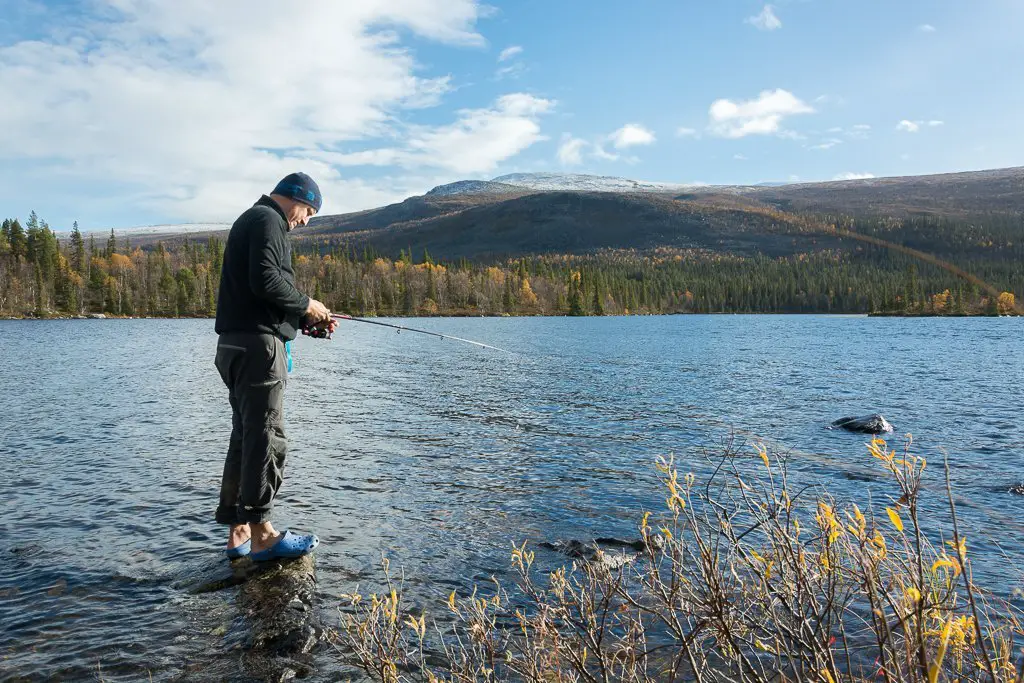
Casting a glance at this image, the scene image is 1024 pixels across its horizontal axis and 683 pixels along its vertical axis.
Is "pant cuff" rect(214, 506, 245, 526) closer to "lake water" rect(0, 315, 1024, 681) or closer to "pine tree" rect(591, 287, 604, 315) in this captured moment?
"lake water" rect(0, 315, 1024, 681)

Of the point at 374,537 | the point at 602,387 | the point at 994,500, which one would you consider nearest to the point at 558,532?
the point at 374,537

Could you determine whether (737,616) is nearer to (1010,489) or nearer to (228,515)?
(228,515)

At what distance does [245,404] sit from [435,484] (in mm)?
4502

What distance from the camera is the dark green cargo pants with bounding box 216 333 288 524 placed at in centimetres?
625

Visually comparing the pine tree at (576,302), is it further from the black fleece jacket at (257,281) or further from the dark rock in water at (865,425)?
the black fleece jacket at (257,281)

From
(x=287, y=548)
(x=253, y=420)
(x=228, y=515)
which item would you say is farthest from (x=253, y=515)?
(x=253, y=420)

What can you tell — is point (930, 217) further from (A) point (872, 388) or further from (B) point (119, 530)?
(A) point (872, 388)

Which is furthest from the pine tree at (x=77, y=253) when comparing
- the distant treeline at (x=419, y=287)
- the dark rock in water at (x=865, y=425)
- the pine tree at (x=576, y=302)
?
the dark rock in water at (x=865, y=425)

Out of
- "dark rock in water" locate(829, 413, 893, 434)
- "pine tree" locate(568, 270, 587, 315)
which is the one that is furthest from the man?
"pine tree" locate(568, 270, 587, 315)

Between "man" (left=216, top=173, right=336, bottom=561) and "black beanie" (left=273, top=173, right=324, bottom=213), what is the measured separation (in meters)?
0.01

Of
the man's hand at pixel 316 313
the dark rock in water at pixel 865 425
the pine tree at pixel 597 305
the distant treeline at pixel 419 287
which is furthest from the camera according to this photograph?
the pine tree at pixel 597 305

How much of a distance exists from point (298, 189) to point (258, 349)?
169cm

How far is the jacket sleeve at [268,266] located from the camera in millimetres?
6137

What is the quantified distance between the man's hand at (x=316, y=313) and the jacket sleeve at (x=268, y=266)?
0.21m
